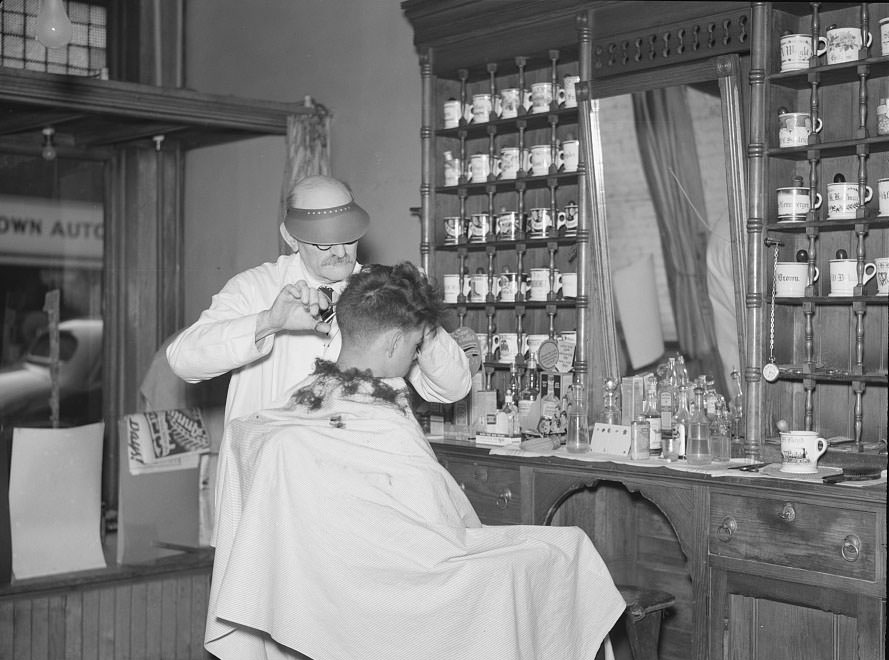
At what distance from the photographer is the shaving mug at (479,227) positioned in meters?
4.11

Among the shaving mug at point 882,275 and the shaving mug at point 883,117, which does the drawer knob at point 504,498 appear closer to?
the shaving mug at point 882,275

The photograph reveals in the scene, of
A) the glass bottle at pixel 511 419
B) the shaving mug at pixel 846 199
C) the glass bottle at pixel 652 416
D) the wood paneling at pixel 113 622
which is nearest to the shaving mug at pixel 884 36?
the shaving mug at pixel 846 199

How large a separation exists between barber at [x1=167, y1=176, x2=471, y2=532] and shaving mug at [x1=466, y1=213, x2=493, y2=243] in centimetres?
110

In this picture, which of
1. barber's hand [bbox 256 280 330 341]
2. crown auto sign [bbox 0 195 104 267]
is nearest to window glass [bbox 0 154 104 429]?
crown auto sign [bbox 0 195 104 267]

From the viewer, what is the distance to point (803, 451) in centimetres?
301

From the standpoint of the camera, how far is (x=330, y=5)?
4910 millimetres

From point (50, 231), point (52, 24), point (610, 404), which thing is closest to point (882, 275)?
point (610, 404)

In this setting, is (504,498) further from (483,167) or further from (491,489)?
(483,167)

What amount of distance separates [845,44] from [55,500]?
3.36 m

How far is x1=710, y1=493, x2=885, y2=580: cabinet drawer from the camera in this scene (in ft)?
8.97

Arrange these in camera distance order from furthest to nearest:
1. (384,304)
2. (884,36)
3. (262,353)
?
1. (884,36)
2. (262,353)
3. (384,304)

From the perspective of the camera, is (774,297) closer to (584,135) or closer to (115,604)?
(584,135)

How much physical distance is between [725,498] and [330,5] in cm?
299

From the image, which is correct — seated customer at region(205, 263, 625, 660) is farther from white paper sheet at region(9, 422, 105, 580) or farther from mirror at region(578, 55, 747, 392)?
white paper sheet at region(9, 422, 105, 580)
